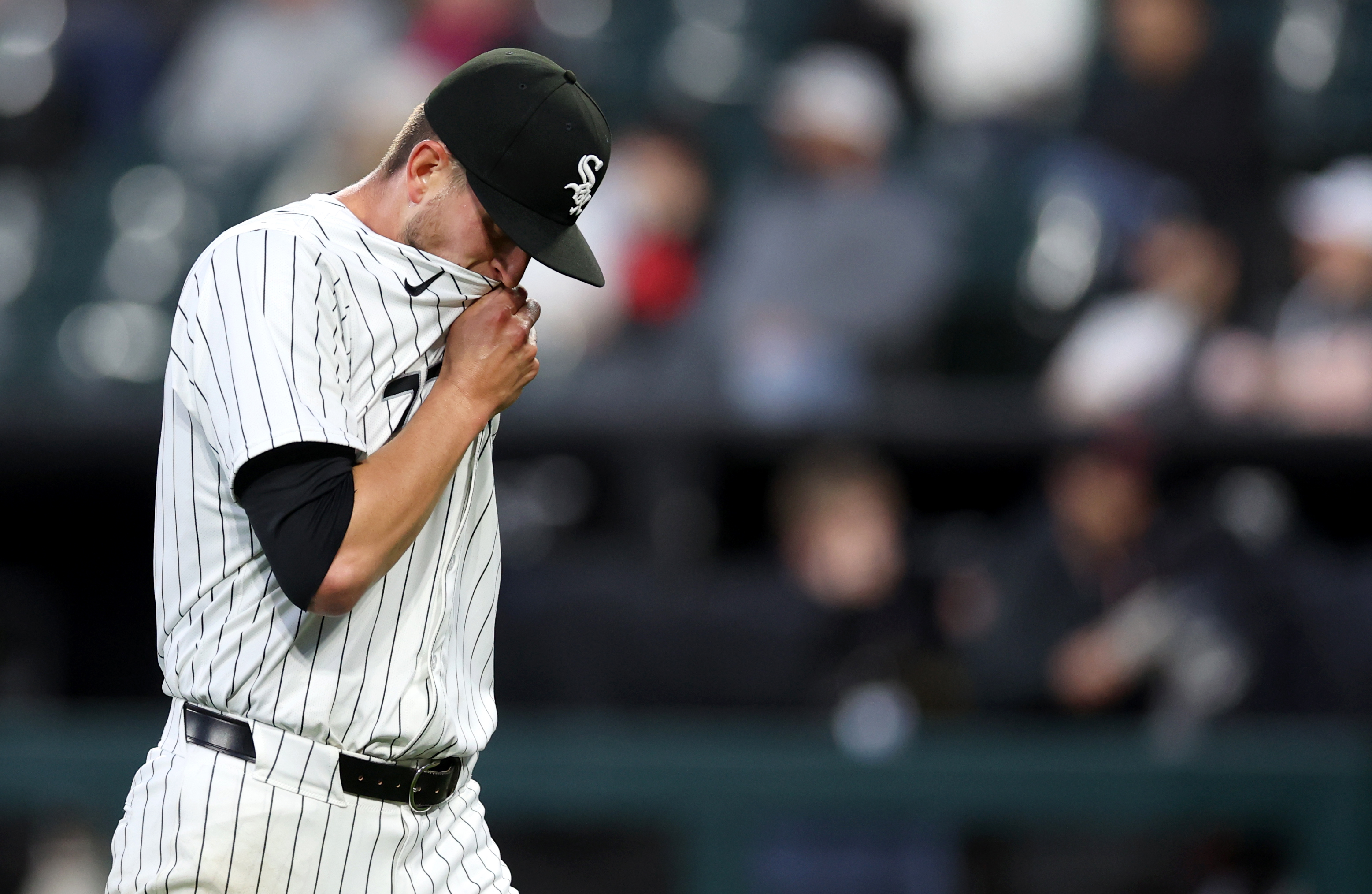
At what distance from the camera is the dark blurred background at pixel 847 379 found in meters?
5.48

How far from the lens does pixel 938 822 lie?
16.7 ft

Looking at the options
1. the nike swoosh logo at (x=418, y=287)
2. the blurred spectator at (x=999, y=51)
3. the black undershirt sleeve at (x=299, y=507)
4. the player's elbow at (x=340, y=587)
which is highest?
the blurred spectator at (x=999, y=51)

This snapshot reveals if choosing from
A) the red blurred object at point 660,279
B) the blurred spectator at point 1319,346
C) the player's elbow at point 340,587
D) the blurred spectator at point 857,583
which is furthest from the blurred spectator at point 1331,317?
the player's elbow at point 340,587

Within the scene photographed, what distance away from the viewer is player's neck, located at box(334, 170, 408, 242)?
2.28m

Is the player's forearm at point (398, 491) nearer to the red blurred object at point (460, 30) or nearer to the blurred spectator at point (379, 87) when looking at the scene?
the blurred spectator at point (379, 87)

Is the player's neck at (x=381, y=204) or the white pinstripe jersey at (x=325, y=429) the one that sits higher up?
the player's neck at (x=381, y=204)

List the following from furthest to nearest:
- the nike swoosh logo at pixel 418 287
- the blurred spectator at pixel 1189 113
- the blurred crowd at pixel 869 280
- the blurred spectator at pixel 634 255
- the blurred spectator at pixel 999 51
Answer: the blurred spectator at pixel 999 51, the blurred spectator at pixel 1189 113, the blurred spectator at pixel 634 255, the blurred crowd at pixel 869 280, the nike swoosh logo at pixel 418 287

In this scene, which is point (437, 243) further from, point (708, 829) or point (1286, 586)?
point (1286, 586)

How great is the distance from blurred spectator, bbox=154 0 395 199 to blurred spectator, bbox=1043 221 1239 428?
135 inches

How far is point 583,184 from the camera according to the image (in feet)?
7.27

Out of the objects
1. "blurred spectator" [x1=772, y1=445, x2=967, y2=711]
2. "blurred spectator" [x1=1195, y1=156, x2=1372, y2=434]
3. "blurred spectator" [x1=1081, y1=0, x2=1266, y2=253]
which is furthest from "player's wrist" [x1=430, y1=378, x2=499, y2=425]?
"blurred spectator" [x1=1081, y1=0, x2=1266, y2=253]

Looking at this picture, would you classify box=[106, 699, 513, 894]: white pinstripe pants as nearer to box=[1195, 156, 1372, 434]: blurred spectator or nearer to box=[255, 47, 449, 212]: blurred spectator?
box=[255, 47, 449, 212]: blurred spectator

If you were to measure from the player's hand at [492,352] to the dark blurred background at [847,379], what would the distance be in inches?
116

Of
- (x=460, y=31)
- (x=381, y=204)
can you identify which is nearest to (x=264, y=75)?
(x=460, y=31)
